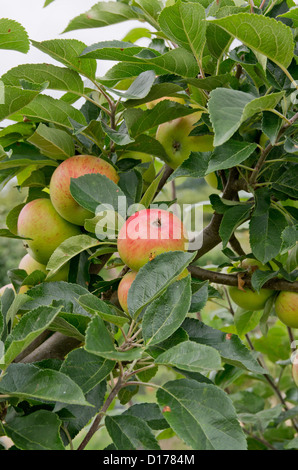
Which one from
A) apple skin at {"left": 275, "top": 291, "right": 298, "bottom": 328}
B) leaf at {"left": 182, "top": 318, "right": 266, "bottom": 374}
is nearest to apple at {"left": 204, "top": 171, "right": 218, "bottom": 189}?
apple skin at {"left": 275, "top": 291, "right": 298, "bottom": 328}

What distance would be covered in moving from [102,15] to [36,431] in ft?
2.05

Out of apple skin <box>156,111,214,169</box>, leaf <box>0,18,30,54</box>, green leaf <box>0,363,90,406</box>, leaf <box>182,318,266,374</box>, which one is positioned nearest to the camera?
green leaf <box>0,363,90,406</box>

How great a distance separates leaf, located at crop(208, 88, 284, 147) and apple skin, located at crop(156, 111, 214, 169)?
21 centimetres

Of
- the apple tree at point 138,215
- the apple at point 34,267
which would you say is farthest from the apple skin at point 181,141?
the apple at point 34,267

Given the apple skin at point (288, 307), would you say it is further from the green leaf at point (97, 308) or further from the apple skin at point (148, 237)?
the green leaf at point (97, 308)

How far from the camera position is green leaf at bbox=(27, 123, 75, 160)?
0.65 metres

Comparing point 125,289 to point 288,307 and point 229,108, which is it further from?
point 288,307

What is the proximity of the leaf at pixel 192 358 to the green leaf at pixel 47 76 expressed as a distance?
39cm

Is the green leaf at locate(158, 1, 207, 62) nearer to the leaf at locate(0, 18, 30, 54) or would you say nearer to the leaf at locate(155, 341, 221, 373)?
the leaf at locate(0, 18, 30, 54)

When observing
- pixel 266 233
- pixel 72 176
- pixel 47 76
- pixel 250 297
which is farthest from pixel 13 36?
pixel 250 297

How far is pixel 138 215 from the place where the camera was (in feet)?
1.94

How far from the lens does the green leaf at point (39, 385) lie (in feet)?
1.35

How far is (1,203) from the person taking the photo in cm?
391
